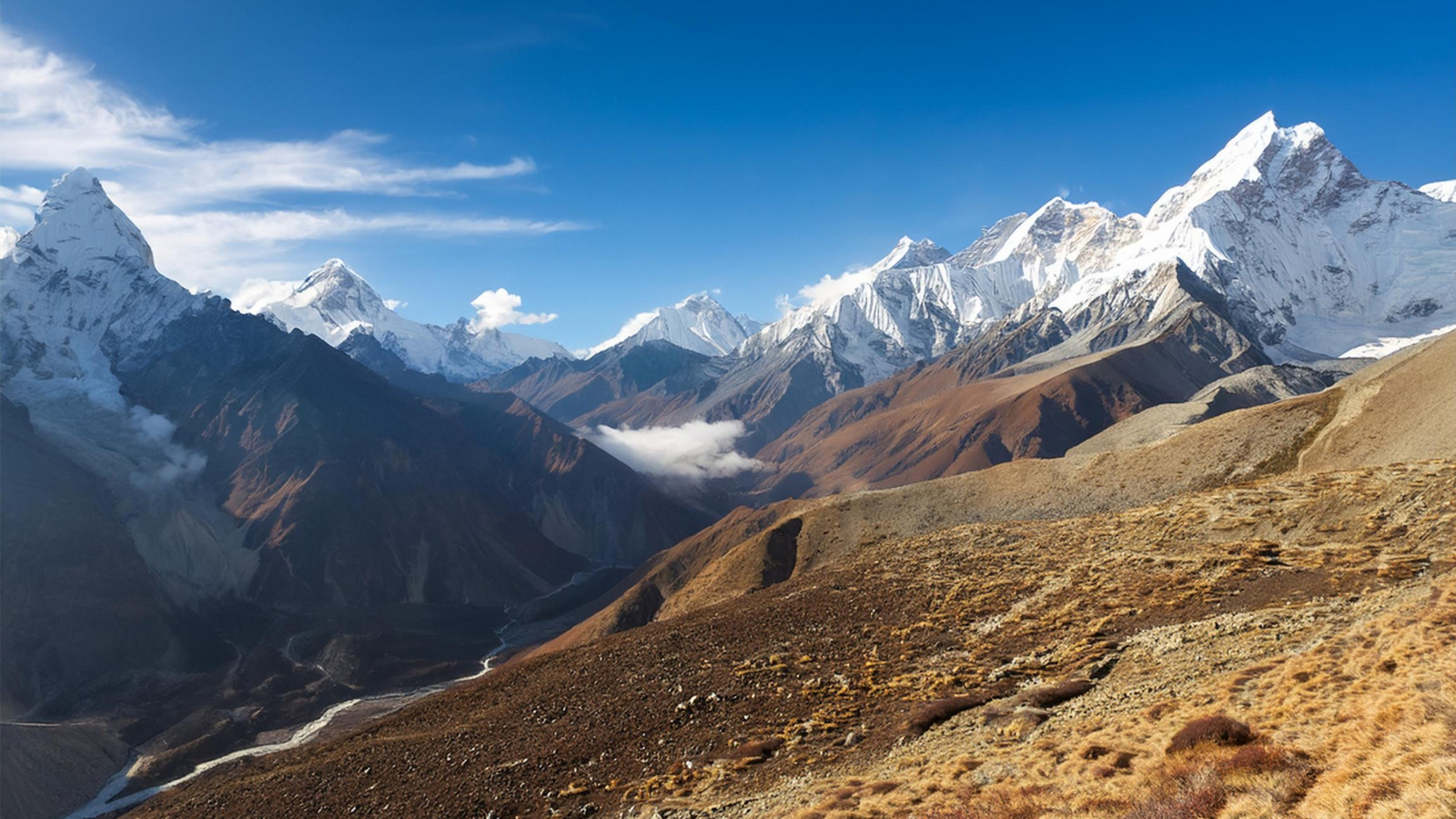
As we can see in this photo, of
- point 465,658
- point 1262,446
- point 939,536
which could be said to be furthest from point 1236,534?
point 465,658

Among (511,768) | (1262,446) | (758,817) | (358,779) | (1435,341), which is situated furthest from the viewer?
(1435,341)

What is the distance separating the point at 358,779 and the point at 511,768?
1138 centimetres

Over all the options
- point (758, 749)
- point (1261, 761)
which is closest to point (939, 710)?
point (758, 749)

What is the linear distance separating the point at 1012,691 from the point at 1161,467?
5415 centimetres

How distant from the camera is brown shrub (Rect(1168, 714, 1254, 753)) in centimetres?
1912

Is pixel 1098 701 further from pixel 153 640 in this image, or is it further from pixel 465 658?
pixel 153 640

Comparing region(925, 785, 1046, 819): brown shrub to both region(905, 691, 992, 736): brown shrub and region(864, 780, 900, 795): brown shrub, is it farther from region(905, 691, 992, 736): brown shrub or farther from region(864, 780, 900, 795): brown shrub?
region(905, 691, 992, 736): brown shrub

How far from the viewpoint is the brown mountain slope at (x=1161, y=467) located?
6469 centimetres

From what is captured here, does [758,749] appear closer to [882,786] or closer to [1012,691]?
[882,786]

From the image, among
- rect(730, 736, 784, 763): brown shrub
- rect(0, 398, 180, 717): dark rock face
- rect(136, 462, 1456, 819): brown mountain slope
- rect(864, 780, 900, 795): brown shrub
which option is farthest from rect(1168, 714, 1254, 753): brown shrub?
rect(0, 398, 180, 717): dark rock face

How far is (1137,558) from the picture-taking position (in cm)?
4372

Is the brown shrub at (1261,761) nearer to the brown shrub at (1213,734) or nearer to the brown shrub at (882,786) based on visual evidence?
the brown shrub at (1213,734)

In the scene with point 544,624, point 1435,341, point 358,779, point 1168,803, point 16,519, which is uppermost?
point 16,519

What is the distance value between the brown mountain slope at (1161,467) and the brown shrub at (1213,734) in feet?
172
